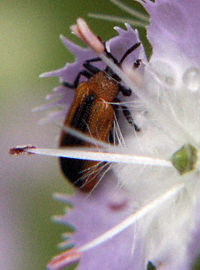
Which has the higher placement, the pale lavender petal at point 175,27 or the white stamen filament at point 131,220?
the pale lavender petal at point 175,27

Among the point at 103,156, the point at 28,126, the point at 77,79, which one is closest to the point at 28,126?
the point at 28,126

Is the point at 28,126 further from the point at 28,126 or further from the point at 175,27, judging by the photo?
the point at 175,27

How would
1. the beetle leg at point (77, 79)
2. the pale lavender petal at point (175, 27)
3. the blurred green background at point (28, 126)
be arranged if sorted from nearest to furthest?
the pale lavender petal at point (175, 27) < the beetle leg at point (77, 79) < the blurred green background at point (28, 126)

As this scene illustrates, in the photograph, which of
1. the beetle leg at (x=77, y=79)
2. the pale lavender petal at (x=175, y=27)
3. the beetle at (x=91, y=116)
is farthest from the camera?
the beetle leg at (x=77, y=79)

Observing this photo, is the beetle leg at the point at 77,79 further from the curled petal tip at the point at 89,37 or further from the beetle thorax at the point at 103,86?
the curled petal tip at the point at 89,37

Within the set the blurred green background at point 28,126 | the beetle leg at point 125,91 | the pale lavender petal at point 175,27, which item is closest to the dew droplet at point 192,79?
the pale lavender petal at point 175,27
